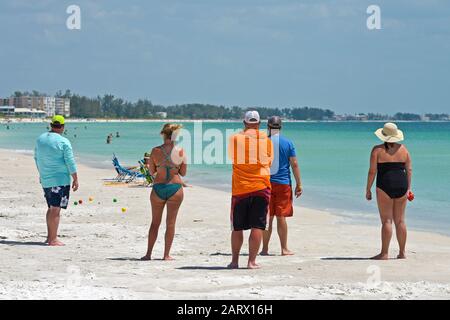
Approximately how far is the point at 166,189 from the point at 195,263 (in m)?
0.91

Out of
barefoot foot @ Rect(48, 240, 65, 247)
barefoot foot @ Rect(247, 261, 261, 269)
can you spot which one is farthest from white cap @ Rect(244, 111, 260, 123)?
Answer: barefoot foot @ Rect(48, 240, 65, 247)

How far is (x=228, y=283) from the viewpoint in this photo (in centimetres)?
753

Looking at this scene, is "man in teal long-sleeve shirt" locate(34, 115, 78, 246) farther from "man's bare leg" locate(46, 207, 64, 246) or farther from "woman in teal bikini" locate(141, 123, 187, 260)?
"woman in teal bikini" locate(141, 123, 187, 260)

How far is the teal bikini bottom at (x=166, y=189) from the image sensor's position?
28.3 feet

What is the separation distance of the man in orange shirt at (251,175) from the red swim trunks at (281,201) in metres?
0.97

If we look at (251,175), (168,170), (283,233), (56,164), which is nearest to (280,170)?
(283,233)

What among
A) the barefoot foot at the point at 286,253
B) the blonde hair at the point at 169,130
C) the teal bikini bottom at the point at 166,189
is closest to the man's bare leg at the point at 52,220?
the teal bikini bottom at the point at 166,189

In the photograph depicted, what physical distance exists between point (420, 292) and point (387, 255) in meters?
2.12

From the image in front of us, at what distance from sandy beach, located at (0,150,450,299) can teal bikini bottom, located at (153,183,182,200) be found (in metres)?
0.75

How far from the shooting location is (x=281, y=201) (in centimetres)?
924

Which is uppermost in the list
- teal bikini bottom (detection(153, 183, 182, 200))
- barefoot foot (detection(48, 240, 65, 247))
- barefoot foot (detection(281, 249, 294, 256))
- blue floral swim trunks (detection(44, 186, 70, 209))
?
teal bikini bottom (detection(153, 183, 182, 200))

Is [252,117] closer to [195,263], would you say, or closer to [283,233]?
[195,263]

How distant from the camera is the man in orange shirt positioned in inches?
320
